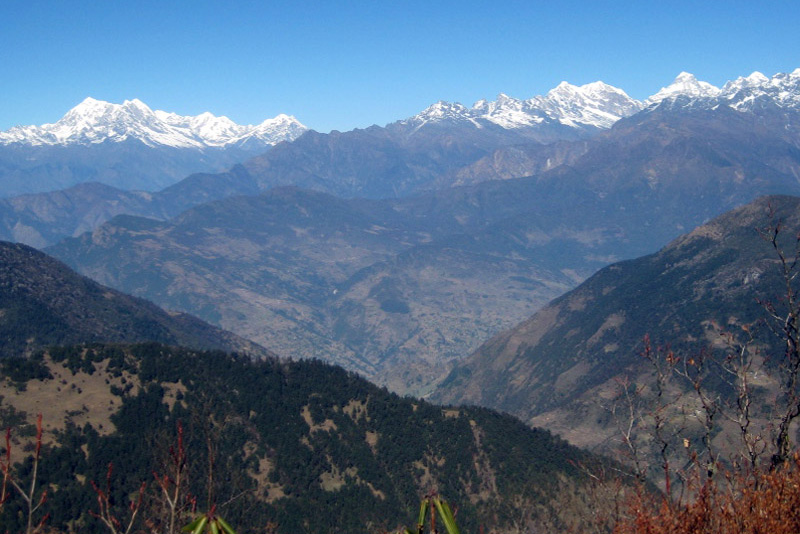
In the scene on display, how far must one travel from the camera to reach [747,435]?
24844 mm

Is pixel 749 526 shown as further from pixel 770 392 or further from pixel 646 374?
pixel 646 374

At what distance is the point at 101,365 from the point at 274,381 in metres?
30.0

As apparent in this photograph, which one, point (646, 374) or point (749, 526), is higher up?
point (749, 526)

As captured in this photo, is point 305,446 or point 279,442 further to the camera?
point 305,446

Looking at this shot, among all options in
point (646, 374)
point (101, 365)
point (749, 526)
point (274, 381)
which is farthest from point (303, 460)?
point (646, 374)

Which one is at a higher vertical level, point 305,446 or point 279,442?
point 279,442

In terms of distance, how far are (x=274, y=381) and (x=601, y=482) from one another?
109m

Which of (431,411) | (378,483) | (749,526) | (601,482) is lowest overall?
(378,483)

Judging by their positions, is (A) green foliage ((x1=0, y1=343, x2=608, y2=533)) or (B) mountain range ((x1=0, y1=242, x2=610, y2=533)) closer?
(B) mountain range ((x1=0, y1=242, x2=610, y2=533))

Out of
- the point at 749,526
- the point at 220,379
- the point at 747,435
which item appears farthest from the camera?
the point at 220,379

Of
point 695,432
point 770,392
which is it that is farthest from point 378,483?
point 770,392

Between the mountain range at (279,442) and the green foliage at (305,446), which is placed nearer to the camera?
the mountain range at (279,442)

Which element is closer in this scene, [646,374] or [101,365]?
[101,365]

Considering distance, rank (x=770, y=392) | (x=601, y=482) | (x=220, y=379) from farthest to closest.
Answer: (x=770, y=392)
(x=220, y=379)
(x=601, y=482)
